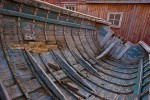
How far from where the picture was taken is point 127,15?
973cm

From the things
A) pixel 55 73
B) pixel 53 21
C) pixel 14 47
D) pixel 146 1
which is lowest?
pixel 55 73

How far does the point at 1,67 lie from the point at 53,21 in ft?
6.94

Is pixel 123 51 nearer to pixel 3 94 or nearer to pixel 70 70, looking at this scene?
pixel 70 70

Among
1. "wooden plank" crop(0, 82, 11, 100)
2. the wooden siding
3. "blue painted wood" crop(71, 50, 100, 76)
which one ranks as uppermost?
the wooden siding

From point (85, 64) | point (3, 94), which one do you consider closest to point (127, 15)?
point (85, 64)

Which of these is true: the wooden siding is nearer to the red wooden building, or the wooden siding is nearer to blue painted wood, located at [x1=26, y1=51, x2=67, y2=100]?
the red wooden building

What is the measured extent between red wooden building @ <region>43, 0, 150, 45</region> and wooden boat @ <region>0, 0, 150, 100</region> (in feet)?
13.3

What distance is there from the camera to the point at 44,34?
4.02 meters

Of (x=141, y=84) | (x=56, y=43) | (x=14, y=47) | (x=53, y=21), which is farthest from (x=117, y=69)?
(x=14, y=47)

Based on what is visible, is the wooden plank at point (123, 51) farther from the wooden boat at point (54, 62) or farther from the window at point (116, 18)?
the window at point (116, 18)

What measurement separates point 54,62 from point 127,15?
24.5 ft

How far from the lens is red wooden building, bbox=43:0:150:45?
9234 mm

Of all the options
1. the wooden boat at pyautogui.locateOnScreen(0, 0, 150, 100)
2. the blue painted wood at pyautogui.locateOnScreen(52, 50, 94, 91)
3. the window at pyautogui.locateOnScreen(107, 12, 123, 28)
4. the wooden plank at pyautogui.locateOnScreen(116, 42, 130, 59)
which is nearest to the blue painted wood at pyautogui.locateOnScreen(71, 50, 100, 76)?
the wooden boat at pyautogui.locateOnScreen(0, 0, 150, 100)

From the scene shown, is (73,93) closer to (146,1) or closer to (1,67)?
(1,67)
